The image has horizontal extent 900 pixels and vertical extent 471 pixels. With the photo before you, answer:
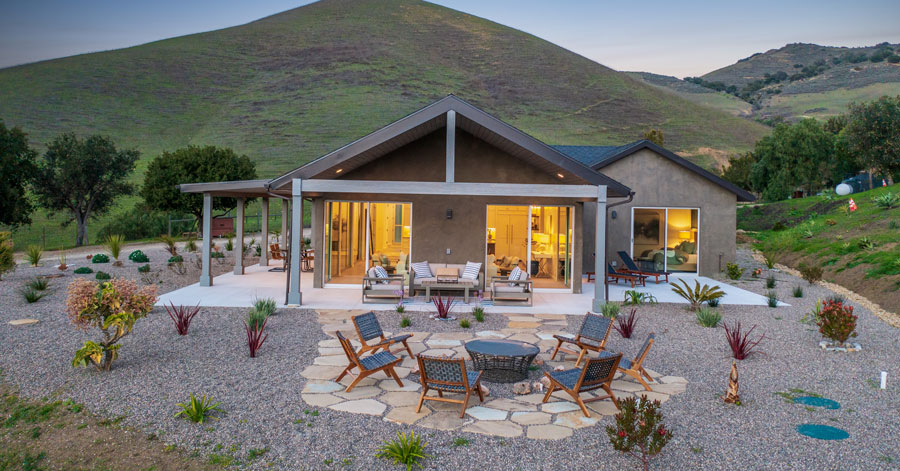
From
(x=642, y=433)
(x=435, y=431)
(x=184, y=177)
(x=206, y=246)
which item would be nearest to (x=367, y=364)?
(x=435, y=431)

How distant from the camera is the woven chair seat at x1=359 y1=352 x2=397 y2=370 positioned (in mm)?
5523

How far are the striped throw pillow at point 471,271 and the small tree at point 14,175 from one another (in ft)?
69.1

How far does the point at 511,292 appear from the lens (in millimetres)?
10359

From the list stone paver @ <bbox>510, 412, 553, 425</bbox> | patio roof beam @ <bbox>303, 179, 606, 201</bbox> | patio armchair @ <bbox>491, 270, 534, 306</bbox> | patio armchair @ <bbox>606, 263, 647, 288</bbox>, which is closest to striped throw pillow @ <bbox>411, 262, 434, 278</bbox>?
patio armchair @ <bbox>491, 270, 534, 306</bbox>

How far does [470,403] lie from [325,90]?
2560 inches

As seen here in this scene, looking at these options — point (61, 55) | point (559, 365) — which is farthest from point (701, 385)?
point (61, 55)

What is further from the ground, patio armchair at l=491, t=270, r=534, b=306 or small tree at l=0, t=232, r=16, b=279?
small tree at l=0, t=232, r=16, b=279

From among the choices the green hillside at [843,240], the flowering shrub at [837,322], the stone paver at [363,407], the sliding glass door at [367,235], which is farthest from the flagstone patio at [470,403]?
the green hillside at [843,240]

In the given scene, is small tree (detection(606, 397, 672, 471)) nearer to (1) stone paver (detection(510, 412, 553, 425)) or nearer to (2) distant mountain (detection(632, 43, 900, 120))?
(1) stone paver (detection(510, 412, 553, 425))

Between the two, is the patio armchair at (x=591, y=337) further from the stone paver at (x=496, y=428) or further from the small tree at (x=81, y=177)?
the small tree at (x=81, y=177)

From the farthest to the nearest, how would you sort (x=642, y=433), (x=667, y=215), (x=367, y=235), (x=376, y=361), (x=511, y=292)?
(x=667, y=215) → (x=367, y=235) → (x=511, y=292) → (x=376, y=361) → (x=642, y=433)

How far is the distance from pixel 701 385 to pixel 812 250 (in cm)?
1384

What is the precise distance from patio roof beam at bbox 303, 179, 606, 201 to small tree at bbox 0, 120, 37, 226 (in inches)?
750

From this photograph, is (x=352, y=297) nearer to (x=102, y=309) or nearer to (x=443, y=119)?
(x=443, y=119)
